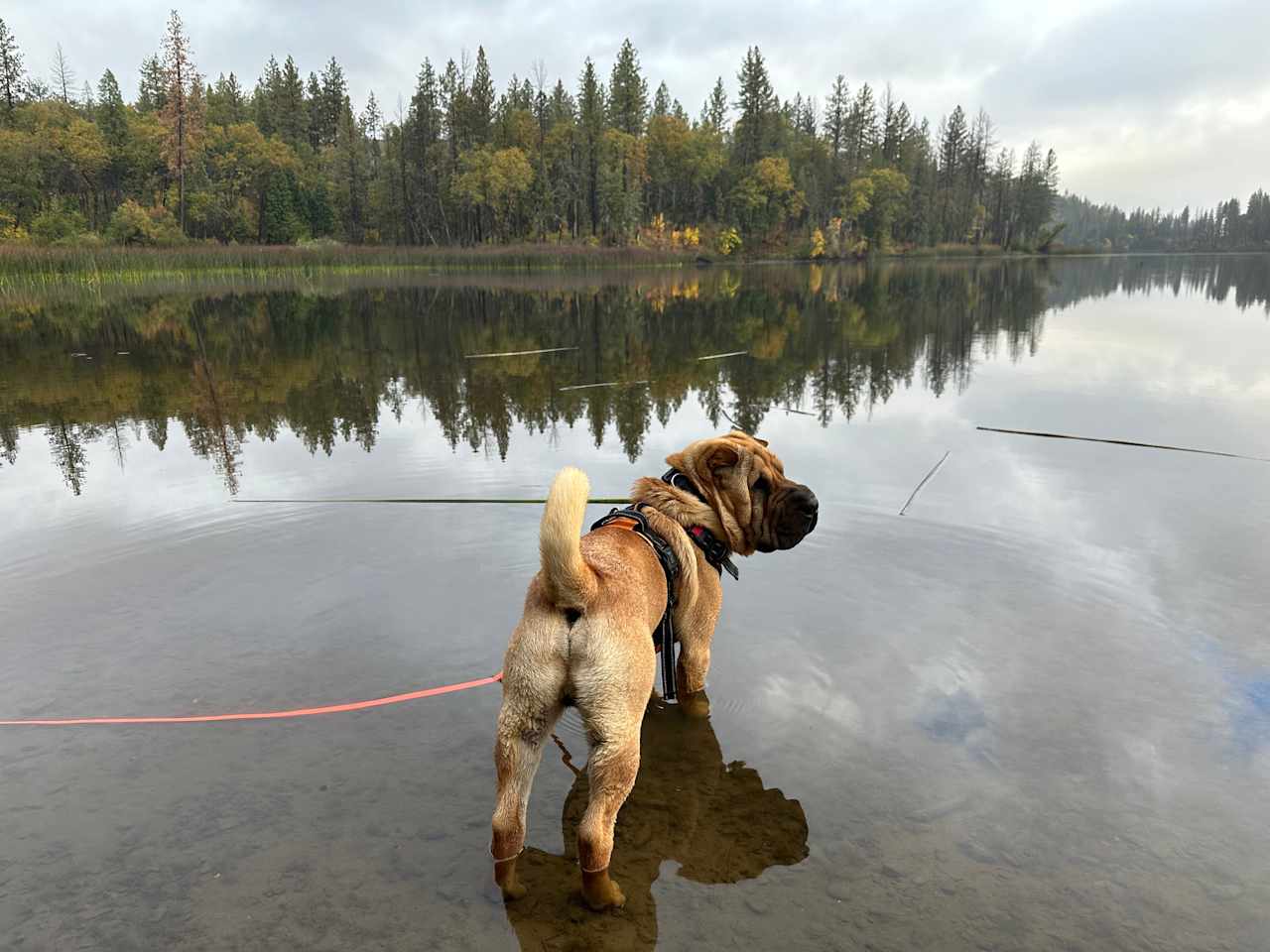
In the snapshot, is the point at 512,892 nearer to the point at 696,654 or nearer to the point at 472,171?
the point at 696,654

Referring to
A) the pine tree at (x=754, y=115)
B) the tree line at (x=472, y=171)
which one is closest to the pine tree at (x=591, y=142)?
the tree line at (x=472, y=171)

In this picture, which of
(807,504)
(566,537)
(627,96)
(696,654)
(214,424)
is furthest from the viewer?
(627,96)

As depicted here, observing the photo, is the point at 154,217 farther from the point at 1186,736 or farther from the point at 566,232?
the point at 1186,736

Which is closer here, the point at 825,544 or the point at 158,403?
the point at 825,544

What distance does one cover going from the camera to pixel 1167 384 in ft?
52.0

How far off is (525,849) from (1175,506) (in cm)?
860

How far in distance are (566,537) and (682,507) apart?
1.59 meters

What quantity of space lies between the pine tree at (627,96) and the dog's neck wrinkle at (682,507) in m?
128

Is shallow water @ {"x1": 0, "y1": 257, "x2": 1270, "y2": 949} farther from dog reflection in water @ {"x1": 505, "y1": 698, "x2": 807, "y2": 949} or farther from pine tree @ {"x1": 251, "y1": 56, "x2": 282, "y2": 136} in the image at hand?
pine tree @ {"x1": 251, "y1": 56, "x2": 282, "y2": 136}

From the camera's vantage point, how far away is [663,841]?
13.1ft

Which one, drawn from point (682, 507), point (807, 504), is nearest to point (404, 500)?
point (682, 507)

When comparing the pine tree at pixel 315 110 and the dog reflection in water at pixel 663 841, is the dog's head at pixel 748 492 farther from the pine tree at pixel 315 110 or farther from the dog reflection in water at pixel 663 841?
the pine tree at pixel 315 110

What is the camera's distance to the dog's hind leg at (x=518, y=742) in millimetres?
3250

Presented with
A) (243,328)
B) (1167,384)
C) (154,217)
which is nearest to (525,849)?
(1167,384)
